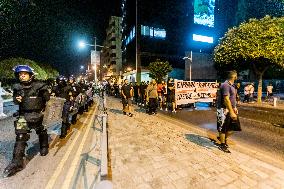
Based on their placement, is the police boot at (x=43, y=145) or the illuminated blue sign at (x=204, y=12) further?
the illuminated blue sign at (x=204, y=12)

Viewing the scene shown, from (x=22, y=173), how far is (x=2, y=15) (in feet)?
Result: 54.5

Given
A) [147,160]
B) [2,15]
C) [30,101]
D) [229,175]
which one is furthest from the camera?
[2,15]

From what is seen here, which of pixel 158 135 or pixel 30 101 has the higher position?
pixel 30 101

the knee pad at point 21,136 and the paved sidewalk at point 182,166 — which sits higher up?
the knee pad at point 21,136

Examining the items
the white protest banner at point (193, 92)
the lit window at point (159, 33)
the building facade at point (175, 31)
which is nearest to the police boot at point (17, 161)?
the white protest banner at point (193, 92)

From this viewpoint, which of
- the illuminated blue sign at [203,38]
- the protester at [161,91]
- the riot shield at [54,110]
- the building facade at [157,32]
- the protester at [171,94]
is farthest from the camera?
the illuminated blue sign at [203,38]

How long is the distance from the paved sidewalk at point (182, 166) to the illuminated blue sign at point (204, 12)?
2444 inches

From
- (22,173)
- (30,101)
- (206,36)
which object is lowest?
(22,173)

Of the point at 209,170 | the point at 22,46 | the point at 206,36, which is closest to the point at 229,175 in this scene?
the point at 209,170

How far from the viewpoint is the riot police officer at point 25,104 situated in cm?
497

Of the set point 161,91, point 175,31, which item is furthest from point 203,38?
point 161,91

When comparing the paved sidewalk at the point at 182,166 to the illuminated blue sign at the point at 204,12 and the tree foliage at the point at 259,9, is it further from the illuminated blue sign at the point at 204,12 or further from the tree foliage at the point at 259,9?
the illuminated blue sign at the point at 204,12

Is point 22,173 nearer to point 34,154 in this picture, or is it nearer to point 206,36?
point 34,154

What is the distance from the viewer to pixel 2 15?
17375 mm
